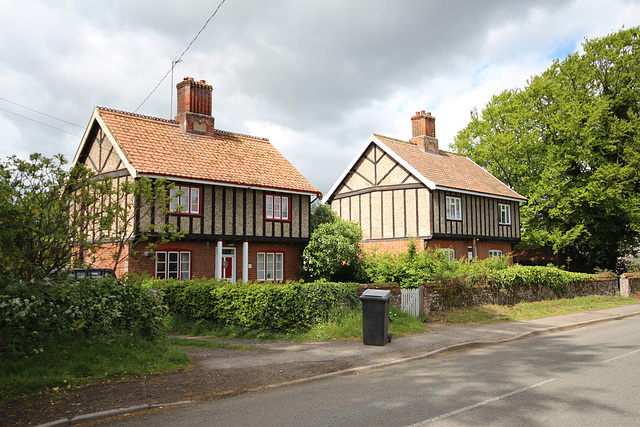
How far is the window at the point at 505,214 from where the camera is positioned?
32472 millimetres

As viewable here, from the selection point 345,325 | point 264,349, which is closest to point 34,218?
point 264,349

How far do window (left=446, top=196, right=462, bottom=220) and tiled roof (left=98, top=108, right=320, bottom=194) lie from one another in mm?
8354

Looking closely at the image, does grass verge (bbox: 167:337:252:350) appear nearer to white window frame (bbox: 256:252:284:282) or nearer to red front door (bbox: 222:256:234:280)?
red front door (bbox: 222:256:234:280)

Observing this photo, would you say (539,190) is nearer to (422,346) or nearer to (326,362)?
(422,346)

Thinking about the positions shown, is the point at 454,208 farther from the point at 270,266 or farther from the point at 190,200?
the point at 190,200

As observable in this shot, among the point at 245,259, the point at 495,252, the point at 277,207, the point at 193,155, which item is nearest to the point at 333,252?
the point at 277,207

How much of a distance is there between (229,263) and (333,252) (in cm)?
479

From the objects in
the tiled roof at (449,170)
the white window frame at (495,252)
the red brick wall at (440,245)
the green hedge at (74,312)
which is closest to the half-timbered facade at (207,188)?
the red brick wall at (440,245)

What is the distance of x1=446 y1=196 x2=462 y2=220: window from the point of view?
93.5 ft

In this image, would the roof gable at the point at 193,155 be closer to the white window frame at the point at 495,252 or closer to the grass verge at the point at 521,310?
the grass verge at the point at 521,310

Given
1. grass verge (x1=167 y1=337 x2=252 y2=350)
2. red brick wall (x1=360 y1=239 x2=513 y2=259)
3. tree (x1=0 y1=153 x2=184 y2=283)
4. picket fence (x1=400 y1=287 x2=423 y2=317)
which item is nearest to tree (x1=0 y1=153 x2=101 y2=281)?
tree (x1=0 y1=153 x2=184 y2=283)

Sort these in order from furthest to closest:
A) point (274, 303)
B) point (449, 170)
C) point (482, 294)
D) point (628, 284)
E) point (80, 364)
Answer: point (449, 170), point (628, 284), point (482, 294), point (274, 303), point (80, 364)

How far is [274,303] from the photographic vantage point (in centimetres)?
1285

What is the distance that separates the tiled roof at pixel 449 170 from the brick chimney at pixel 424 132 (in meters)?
0.56
